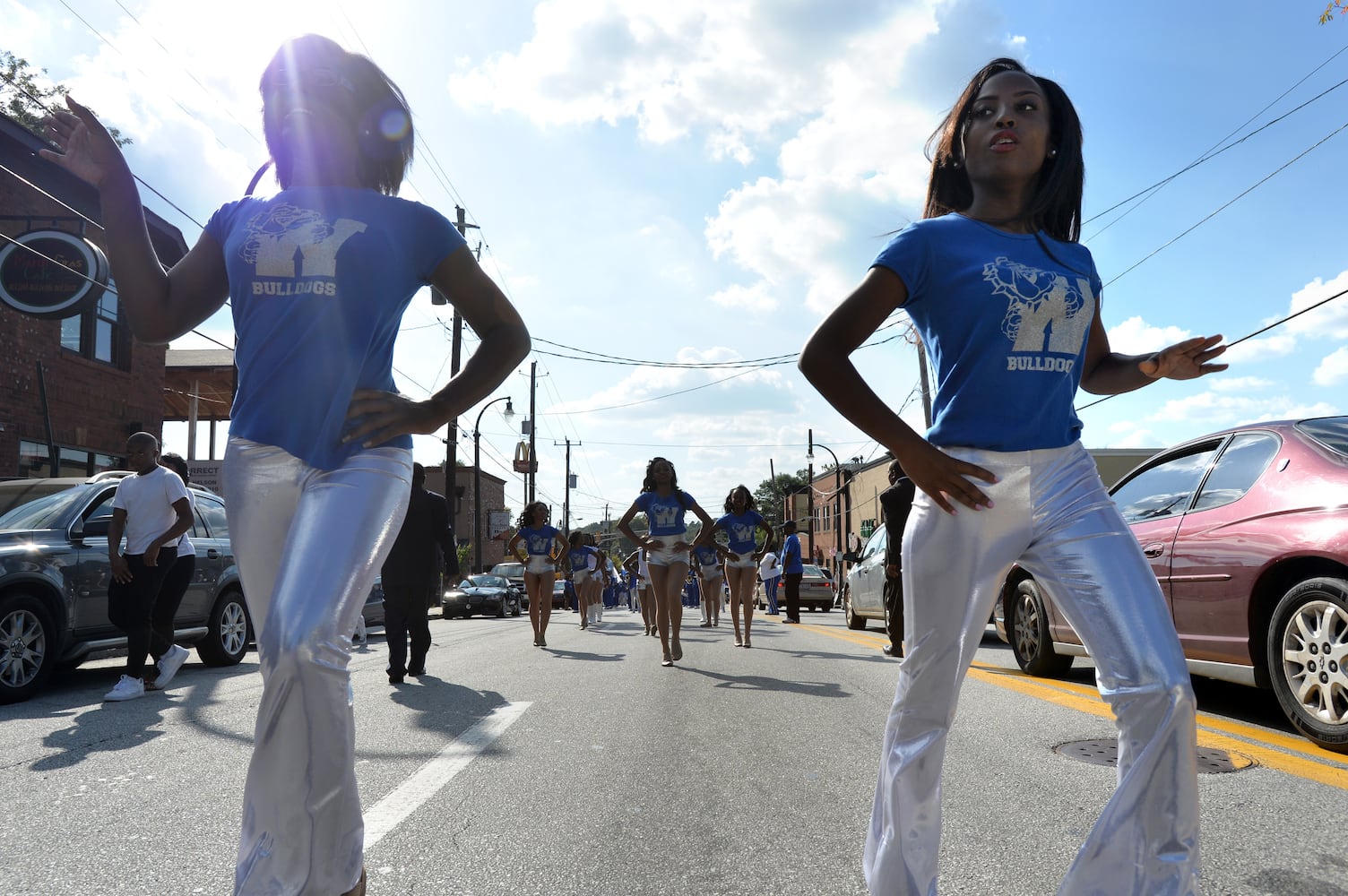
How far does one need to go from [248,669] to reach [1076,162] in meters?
8.56

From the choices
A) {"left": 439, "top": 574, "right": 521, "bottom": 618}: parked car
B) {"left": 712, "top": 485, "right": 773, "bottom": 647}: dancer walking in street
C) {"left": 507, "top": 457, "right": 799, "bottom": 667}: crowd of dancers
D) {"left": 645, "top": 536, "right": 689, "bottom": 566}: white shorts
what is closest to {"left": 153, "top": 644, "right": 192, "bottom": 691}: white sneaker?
{"left": 507, "top": 457, "right": 799, "bottom": 667}: crowd of dancers

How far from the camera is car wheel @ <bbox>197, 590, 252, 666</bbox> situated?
29.7ft

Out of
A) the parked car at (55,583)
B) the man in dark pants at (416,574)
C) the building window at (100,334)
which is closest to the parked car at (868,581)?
the man in dark pants at (416,574)

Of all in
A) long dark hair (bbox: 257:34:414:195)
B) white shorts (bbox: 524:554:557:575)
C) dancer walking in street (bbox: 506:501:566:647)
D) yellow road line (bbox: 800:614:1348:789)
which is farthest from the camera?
white shorts (bbox: 524:554:557:575)

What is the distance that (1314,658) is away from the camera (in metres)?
4.40

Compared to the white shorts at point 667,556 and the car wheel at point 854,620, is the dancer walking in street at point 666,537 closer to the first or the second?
the white shorts at point 667,556

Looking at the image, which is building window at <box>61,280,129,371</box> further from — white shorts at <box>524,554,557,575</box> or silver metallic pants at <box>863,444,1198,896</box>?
silver metallic pants at <box>863,444,1198,896</box>

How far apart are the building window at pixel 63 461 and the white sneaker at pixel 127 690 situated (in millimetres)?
13100

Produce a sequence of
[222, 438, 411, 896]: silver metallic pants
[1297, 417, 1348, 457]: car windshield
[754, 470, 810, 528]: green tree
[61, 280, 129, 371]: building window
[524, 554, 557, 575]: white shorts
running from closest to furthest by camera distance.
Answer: [222, 438, 411, 896]: silver metallic pants < [1297, 417, 1348, 457]: car windshield < [524, 554, 557, 575]: white shorts < [61, 280, 129, 371]: building window < [754, 470, 810, 528]: green tree

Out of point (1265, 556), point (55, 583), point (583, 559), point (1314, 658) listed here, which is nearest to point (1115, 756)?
point (1314, 658)

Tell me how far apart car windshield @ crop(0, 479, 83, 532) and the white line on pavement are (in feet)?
12.9

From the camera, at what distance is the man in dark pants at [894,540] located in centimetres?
844

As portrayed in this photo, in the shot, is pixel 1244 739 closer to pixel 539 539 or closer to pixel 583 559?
pixel 539 539

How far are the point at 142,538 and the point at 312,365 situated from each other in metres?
6.05
